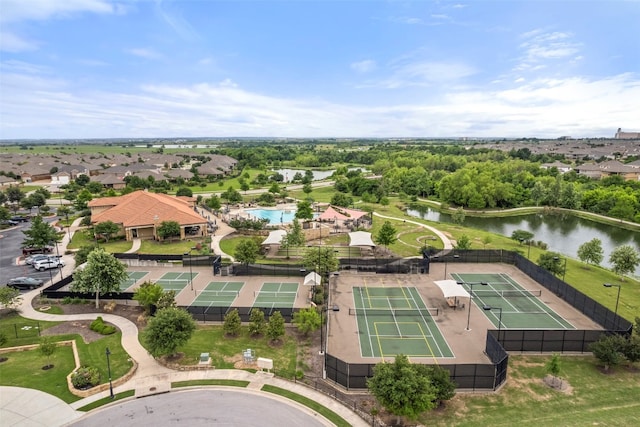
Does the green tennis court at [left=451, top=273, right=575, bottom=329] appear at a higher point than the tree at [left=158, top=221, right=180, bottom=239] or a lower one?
lower

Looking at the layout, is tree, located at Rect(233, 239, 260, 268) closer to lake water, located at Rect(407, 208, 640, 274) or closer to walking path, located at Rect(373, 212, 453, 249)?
walking path, located at Rect(373, 212, 453, 249)

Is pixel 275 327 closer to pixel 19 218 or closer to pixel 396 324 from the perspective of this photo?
pixel 396 324

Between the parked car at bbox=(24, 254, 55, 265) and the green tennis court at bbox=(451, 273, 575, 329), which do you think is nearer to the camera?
the green tennis court at bbox=(451, 273, 575, 329)

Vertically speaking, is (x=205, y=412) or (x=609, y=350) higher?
(x=609, y=350)

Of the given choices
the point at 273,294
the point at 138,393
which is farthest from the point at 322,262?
the point at 138,393

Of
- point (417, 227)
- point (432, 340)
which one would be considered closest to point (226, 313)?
point (432, 340)

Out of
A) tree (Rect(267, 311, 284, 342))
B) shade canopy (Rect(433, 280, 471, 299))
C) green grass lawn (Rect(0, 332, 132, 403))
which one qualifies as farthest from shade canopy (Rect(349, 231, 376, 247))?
green grass lawn (Rect(0, 332, 132, 403))
